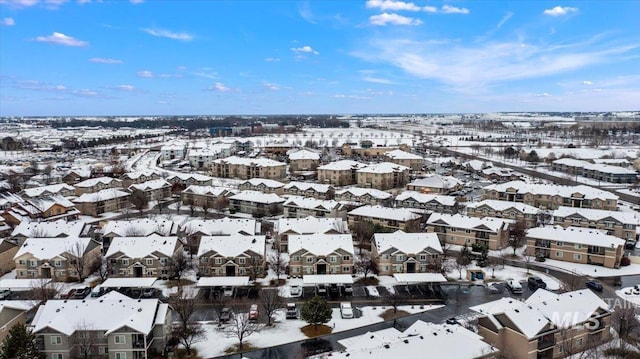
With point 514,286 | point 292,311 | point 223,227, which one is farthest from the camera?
point 223,227

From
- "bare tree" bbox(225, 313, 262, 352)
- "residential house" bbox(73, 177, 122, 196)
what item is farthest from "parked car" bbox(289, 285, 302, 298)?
"residential house" bbox(73, 177, 122, 196)

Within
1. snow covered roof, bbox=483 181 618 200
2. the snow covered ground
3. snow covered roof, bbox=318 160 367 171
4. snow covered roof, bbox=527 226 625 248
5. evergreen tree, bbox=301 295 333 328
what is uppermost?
snow covered roof, bbox=318 160 367 171

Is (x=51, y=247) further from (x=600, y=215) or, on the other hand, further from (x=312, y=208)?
(x=600, y=215)

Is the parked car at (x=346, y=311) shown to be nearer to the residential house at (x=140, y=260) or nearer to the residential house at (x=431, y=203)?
the residential house at (x=140, y=260)

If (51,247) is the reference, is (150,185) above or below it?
above

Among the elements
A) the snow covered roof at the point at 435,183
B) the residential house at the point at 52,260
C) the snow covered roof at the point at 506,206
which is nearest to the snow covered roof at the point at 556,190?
the snow covered roof at the point at 435,183

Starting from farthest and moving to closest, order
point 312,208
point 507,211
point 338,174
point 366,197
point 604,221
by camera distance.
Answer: point 338,174 → point 366,197 → point 312,208 → point 507,211 → point 604,221

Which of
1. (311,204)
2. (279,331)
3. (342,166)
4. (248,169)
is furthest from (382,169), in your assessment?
(279,331)

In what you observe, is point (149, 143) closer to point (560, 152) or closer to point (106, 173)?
point (106, 173)

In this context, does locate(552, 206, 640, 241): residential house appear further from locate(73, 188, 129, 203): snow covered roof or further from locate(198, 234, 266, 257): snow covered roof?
locate(73, 188, 129, 203): snow covered roof
